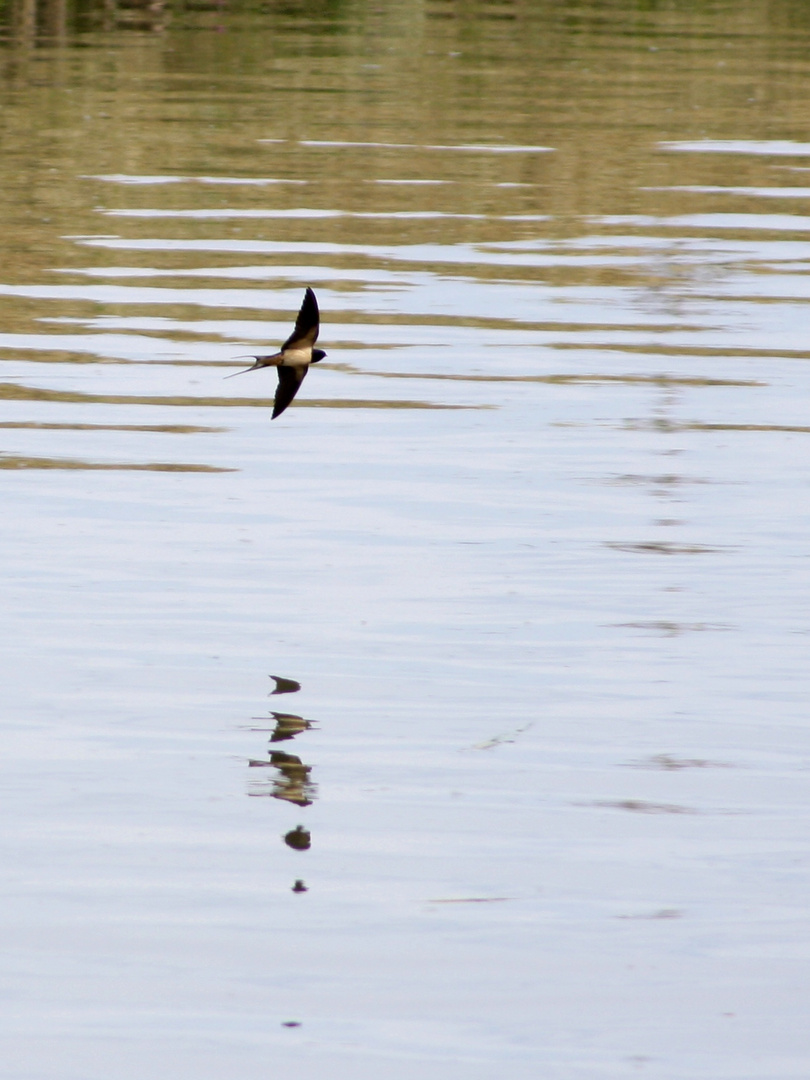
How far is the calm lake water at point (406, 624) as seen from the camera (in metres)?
3.97

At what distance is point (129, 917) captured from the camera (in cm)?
421

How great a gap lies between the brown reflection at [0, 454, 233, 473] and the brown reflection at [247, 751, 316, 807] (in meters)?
2.65

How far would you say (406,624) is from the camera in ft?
19.6

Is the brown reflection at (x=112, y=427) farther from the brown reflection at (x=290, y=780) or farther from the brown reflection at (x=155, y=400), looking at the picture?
the brown reflection at (x=290, y=780)

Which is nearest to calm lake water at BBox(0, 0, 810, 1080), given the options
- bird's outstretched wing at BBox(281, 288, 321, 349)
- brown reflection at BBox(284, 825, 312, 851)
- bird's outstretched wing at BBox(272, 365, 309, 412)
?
brown reflection at BBox(284, 825, 312, 851)

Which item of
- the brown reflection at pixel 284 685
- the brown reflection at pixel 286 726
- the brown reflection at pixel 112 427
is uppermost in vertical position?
the brown reflection at pixel 286 726

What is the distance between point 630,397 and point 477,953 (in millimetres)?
4783

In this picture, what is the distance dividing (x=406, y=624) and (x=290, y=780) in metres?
1.18

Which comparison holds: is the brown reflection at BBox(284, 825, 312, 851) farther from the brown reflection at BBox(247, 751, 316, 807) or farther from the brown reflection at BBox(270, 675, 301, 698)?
the brown reflection at BBox(270, 675, 301, 698)

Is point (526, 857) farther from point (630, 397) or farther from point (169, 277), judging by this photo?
point (169, 277)

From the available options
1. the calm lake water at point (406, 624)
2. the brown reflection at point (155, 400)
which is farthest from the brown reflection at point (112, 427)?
the brown reflection at point (155, 400)

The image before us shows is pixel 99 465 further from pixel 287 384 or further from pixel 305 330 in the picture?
pixel 305 330

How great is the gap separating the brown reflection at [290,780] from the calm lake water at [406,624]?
0.01 m

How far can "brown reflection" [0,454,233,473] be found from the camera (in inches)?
295
